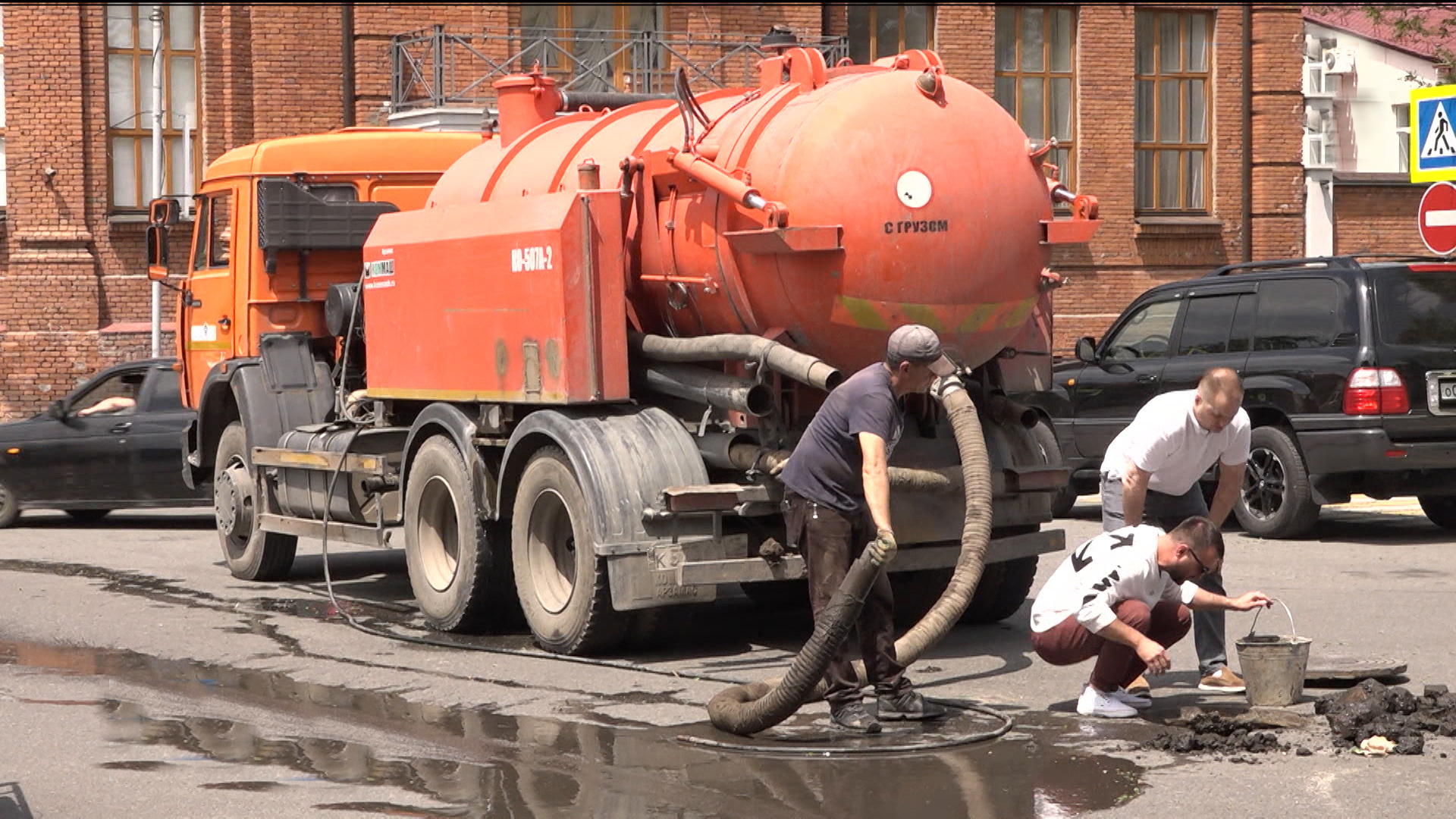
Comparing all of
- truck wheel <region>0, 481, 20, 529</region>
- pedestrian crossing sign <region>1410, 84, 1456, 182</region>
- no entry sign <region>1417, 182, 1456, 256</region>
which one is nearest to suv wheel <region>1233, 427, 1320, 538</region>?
no entry sign <region>1417, 182, 1456, 256</region>

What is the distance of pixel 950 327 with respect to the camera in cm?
981

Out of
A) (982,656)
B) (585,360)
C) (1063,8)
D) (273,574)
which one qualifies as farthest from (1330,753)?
(1063,8)

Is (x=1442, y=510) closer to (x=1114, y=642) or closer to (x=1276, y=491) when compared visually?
(x=1276, y=491)

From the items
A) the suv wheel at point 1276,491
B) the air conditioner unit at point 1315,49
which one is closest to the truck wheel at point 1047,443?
the suv wheel at point 1276,491

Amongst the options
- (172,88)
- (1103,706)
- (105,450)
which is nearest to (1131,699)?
(1103,706)

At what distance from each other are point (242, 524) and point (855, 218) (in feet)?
20.7

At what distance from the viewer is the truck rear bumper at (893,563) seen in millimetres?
9594

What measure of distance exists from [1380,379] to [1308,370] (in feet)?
1.85

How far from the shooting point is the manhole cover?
8.79 meters

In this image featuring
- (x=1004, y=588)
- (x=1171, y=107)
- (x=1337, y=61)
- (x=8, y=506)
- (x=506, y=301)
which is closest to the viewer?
(x=506, y=301)

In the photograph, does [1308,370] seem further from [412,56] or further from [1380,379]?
[412,56]

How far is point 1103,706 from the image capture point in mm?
8305

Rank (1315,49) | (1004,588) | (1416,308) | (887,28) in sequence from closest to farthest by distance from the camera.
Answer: (1004,588), (1416,308), (887,28), (1315,49)

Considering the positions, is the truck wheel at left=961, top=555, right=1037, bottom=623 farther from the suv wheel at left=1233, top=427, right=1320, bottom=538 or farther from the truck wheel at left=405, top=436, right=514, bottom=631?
the suv wheel at left=1233, top=427, right=1320, bottom=538
